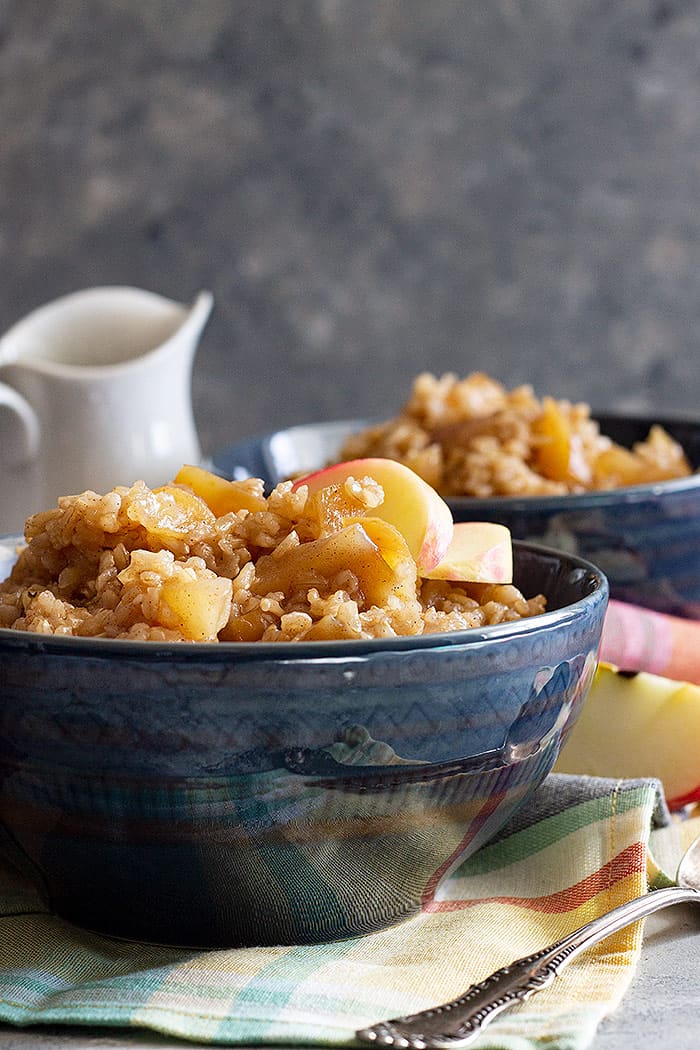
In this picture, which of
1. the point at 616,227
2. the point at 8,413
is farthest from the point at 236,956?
the point at 616,227

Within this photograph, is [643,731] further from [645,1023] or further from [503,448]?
[503,448]

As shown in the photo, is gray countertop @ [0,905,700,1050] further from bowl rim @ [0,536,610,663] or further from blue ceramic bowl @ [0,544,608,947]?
bowl rim @ [0,536,610,663]

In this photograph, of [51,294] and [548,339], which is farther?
[548,339]

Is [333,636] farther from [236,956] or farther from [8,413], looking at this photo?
[8,413]

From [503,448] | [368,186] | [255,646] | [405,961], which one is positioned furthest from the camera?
[368,186]

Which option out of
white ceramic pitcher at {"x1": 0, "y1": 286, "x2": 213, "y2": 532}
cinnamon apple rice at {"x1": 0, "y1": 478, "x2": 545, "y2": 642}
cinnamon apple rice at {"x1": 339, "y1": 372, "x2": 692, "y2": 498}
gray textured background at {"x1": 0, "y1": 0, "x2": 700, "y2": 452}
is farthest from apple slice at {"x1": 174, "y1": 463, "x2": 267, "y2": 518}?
gray textured background at {"x1": 0, "y1": 0, "x2": 700, "y2": 452}

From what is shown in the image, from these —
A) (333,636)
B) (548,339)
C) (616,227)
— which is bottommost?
(548,339)

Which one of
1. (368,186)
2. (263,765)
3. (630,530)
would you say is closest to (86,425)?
(630,530)
